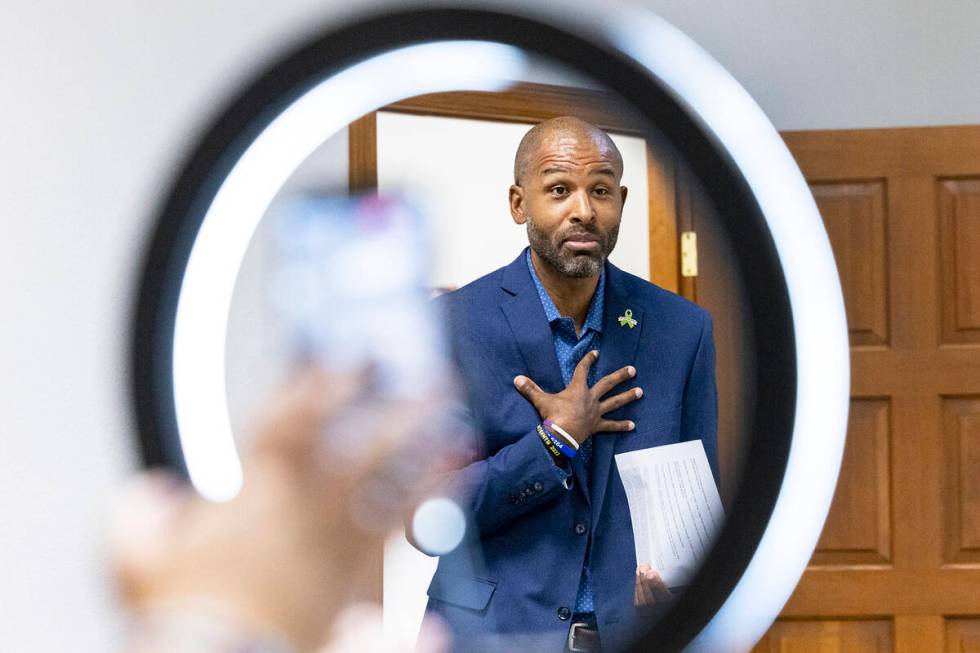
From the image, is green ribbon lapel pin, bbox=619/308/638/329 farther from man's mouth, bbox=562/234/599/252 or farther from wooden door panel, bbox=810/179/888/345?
wooden door panel, bbox=810/179/888/345

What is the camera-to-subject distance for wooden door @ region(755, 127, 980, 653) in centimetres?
139

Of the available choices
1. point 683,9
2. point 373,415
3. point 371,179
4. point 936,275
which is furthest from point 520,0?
point 936,275

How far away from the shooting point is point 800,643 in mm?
1392

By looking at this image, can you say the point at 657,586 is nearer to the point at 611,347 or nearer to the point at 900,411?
the point at 611,347

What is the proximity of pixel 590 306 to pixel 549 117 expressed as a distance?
17cm

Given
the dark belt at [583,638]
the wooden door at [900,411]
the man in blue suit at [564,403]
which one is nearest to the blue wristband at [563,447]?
the man in blue suit at [564,403]

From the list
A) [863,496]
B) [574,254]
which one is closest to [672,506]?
[574,254]

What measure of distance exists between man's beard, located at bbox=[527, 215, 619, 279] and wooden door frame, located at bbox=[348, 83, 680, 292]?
6 cm

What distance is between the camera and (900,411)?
1.39m

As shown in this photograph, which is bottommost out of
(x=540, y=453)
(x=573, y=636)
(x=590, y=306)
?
(x=573, y=636)

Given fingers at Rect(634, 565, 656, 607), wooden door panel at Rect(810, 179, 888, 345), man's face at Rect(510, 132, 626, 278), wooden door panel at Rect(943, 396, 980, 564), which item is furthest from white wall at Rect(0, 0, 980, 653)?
wooden door panel at Rect(943, 396, 980, 564)

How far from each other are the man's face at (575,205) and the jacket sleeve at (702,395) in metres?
0.09

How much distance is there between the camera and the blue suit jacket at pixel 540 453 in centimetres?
61

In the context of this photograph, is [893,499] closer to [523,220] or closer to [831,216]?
[831,216]
